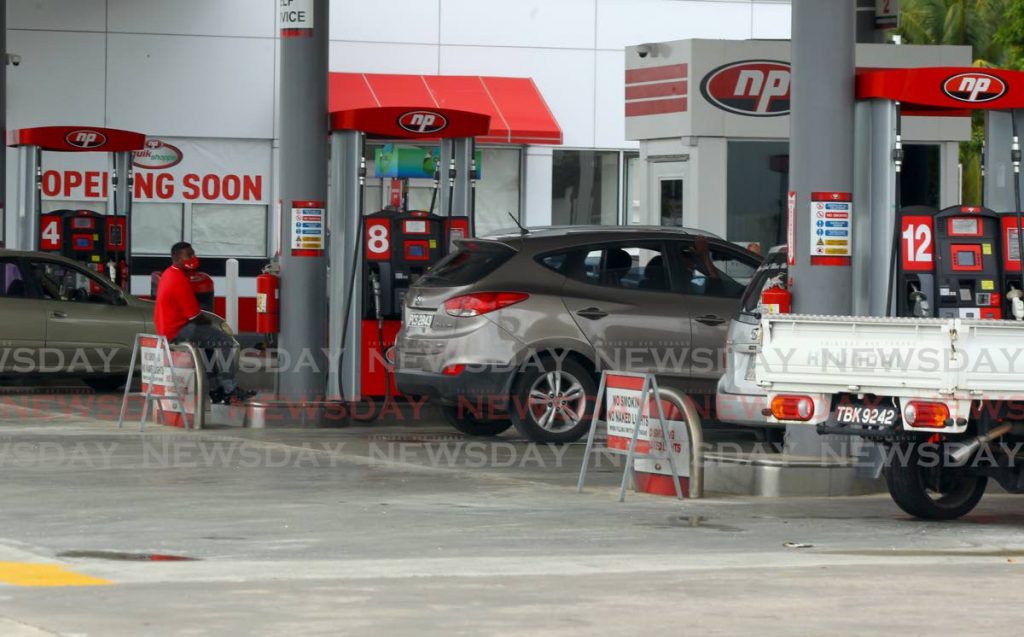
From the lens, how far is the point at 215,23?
3206cm

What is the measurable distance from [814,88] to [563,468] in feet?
11.4

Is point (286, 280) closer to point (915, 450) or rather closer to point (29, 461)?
point (29, 461)

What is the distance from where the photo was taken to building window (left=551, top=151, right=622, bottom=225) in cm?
3384

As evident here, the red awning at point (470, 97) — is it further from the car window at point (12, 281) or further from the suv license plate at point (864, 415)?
the suv license plate at point (864, 415)

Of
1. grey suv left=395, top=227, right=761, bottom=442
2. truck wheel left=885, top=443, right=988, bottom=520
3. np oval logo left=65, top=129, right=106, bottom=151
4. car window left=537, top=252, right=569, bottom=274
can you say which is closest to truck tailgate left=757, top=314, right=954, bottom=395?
truck wheel left=885, top=443, right=988, bottom=520

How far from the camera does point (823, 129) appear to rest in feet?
43.9

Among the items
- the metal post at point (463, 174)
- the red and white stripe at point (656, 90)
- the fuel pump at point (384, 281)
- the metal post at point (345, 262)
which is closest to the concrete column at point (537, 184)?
the red and white stripe at point (656, 90)

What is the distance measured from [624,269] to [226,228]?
1705 centimetres

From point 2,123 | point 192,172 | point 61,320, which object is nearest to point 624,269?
point 61,320

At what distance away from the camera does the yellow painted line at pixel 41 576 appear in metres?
8.90

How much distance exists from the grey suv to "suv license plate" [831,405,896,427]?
477cm

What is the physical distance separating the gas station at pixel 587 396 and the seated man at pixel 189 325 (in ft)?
0.34

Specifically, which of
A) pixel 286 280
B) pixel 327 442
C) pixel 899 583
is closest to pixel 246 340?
pixel 286 280

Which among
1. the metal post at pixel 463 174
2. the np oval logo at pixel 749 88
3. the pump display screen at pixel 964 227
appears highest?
the np oval logo at pixel 749 88
